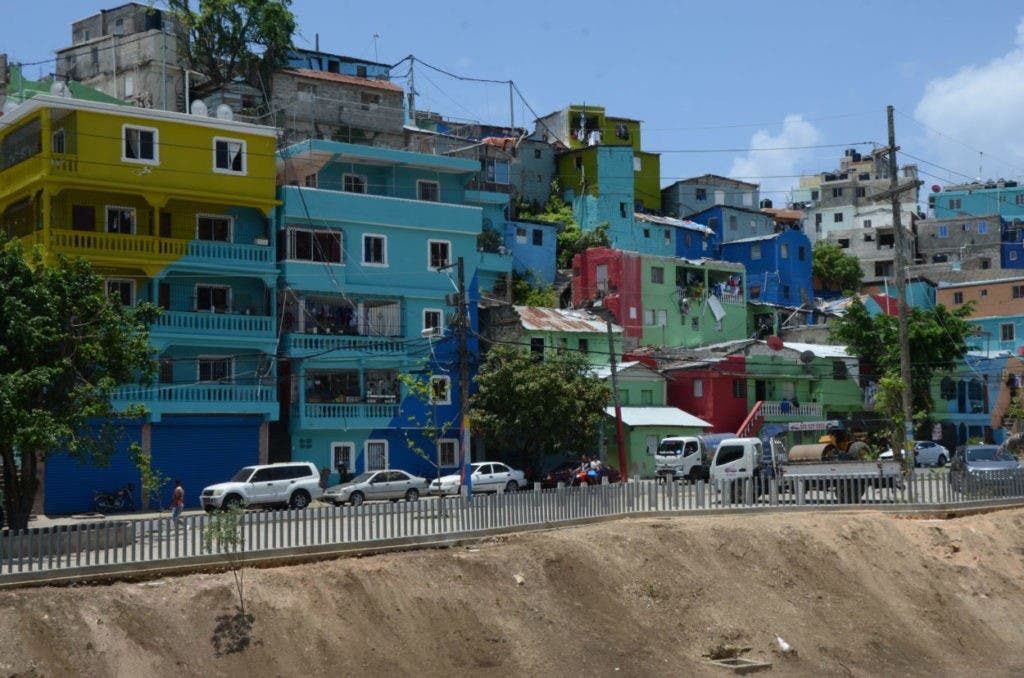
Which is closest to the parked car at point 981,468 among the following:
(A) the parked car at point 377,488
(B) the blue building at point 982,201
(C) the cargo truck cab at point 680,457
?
(C) the cargo truck cab at point 680,457

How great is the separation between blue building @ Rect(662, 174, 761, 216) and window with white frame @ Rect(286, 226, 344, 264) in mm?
41612

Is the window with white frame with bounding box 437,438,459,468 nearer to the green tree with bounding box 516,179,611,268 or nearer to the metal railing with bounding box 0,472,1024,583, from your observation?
the metal railing with bounding box 0,472,1024,583

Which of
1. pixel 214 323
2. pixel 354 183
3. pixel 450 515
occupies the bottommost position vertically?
pixel 450 515

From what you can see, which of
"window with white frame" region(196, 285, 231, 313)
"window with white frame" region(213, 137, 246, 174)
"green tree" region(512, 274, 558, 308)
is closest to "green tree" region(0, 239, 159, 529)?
"window with white frame" region(196, 285, 231, 313)

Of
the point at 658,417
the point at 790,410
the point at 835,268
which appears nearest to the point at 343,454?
the point at 658,417

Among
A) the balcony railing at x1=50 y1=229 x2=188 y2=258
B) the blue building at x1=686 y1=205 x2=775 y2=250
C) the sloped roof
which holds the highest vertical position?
the sloped roof

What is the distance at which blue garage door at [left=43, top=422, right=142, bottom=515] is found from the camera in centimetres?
4469

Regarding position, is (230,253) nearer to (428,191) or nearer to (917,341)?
(428,191)

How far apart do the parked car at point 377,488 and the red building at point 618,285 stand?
23.4m

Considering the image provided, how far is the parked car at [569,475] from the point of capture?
47981mm

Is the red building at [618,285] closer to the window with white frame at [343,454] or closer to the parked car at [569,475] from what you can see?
the parked car at [569,475]

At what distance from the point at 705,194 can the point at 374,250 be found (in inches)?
1728

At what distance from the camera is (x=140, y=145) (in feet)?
158

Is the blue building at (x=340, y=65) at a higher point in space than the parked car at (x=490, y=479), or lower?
higher
